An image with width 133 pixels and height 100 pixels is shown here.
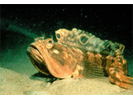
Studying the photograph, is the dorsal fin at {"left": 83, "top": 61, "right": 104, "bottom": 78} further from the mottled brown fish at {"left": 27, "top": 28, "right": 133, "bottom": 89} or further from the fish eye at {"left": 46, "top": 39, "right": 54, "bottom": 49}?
the fish eye at {"left": 46, "top": 39, "right": 54, "bottom": 49}

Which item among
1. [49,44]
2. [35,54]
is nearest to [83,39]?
[49,44]

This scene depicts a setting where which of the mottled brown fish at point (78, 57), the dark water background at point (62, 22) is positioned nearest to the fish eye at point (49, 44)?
the mottled brown fish at point (78, 57)

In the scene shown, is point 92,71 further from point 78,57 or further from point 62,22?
point 62,22

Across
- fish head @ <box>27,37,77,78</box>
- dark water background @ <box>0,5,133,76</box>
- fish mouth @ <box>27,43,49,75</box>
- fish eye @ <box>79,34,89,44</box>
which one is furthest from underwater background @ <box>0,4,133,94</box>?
fish mouth @ <box>27,43,49,75</box>

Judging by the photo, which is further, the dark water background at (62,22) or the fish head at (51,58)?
the dark water background at (62,22)

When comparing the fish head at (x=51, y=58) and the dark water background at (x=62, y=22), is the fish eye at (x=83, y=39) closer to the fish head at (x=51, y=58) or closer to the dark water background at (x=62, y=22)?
the fish head at (x=51, y=58)

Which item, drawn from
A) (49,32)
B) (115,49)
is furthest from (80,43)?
(49,32)

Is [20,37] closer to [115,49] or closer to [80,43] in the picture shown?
[80,43]
